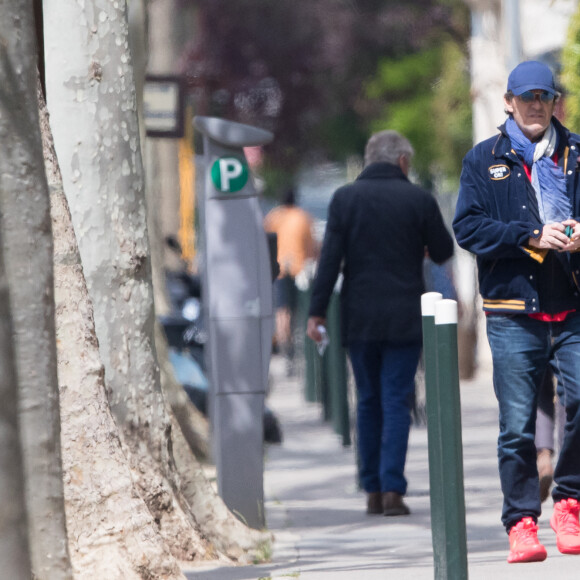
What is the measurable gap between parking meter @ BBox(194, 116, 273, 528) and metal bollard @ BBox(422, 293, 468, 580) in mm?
2453

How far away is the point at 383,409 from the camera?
26.0ft

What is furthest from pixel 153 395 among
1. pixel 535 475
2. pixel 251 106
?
pixel 251 106

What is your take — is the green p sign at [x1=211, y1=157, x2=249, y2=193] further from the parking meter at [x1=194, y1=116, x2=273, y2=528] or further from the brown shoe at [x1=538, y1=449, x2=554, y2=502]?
the brown shoe at [x1=538, y1=449, x2=554, y2=502]

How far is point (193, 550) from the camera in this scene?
20.3 feet

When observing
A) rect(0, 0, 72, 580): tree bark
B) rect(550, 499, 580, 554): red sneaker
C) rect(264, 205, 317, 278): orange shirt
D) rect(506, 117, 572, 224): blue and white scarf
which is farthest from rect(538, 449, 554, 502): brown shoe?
rect(264, 205, 317, 278): orange shirt

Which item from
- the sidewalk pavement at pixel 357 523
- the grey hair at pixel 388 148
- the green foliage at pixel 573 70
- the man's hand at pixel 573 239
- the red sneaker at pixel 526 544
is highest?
the green foliage at pixel 573 70

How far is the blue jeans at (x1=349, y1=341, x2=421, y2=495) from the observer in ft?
25.6

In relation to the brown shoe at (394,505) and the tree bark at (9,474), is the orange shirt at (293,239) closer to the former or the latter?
the brown shoe at (394,505)

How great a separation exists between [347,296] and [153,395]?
2.06 m

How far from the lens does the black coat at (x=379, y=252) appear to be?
309 inches

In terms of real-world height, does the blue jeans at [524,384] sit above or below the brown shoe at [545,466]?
above

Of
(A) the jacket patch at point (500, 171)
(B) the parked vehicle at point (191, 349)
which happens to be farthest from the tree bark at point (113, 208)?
(B) the parked vehicle at point (191, 349)

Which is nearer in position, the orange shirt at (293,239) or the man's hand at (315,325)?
the man's hand at (315,325)

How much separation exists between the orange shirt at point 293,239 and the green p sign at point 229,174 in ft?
33.0
